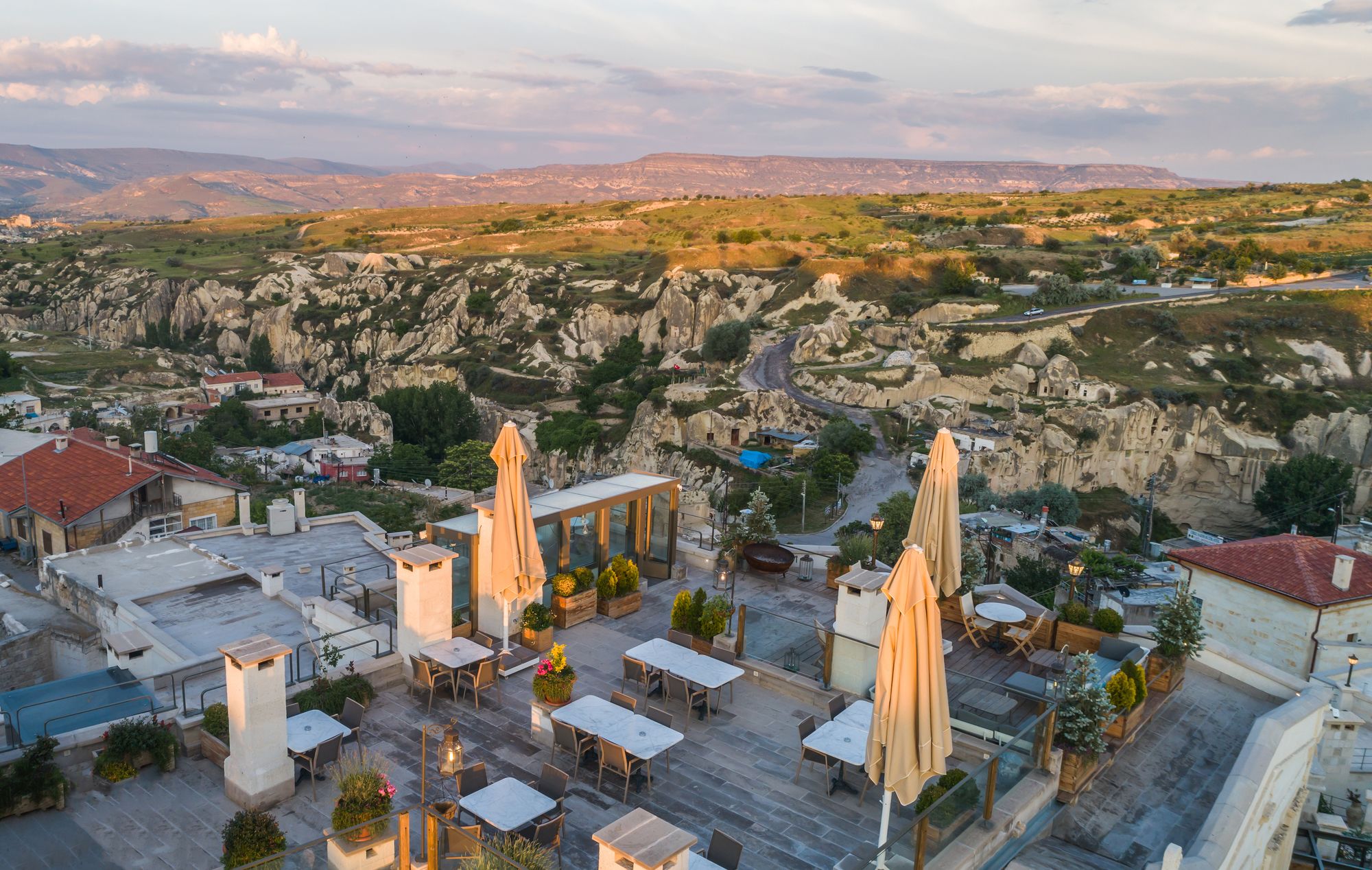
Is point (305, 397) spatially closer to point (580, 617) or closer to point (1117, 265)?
point (580, 617)

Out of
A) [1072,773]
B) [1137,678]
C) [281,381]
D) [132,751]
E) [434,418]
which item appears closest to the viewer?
[132,751]

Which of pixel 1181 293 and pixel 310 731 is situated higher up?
pixel 1181 293

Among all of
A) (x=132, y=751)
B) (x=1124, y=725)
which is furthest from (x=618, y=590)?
(x=1124, y=725)

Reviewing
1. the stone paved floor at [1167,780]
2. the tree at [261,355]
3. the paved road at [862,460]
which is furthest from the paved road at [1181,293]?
the tree at [261,355]

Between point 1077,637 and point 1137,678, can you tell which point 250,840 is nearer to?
point 1137,678

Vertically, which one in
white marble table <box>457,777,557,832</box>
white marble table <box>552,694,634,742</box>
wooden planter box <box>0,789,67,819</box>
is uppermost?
white marble table <box>457,777,557,832</box>

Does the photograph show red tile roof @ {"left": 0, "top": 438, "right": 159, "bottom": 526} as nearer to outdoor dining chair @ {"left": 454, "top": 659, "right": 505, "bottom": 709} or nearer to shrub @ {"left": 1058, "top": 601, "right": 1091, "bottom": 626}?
outdoor dining chair @ {"left": 454, "top": 659, "right": 505, "bottom": 709}

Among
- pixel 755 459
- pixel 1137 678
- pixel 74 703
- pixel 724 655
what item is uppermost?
pixel 1137 678

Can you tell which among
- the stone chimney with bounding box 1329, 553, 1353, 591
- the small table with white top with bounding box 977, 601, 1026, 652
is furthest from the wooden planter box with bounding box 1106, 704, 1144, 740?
the stone chimney with bounding box 1329, 553, 1353, 591
